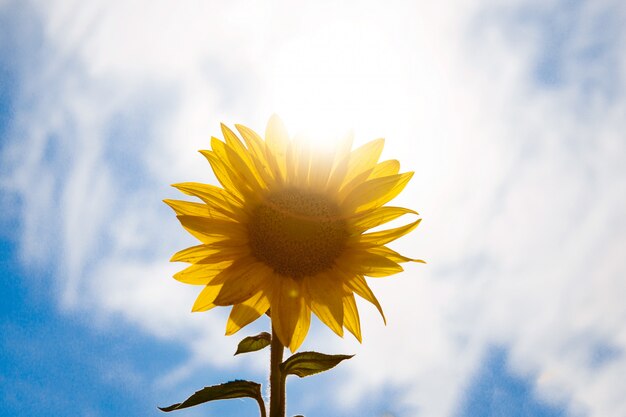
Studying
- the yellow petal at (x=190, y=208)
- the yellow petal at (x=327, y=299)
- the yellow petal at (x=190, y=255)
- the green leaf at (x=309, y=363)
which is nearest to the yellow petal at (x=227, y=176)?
the yellow petal at (x=190, y=208)

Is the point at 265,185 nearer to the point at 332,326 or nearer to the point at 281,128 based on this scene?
the point at 281,128

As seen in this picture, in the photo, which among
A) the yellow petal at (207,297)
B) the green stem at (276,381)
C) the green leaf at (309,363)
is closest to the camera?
the green stem at (276,381)

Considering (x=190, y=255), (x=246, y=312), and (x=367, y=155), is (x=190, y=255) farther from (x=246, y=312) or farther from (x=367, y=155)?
(x=367, y=155)

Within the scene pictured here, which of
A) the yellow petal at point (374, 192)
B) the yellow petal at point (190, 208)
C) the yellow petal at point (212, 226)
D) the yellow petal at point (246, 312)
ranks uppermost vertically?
the yellow petal at point (190, 208)

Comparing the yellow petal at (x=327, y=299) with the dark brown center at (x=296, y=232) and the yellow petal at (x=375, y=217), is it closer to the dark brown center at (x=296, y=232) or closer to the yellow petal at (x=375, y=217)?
the dark brown center at (x=296, y=232)

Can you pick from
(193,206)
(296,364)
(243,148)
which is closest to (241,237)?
(193,206)

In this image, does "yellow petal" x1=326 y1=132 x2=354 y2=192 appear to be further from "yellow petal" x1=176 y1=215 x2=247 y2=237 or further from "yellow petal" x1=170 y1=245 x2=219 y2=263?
"yellow petal" x1=170 y1=245 x2=219 y2=263
